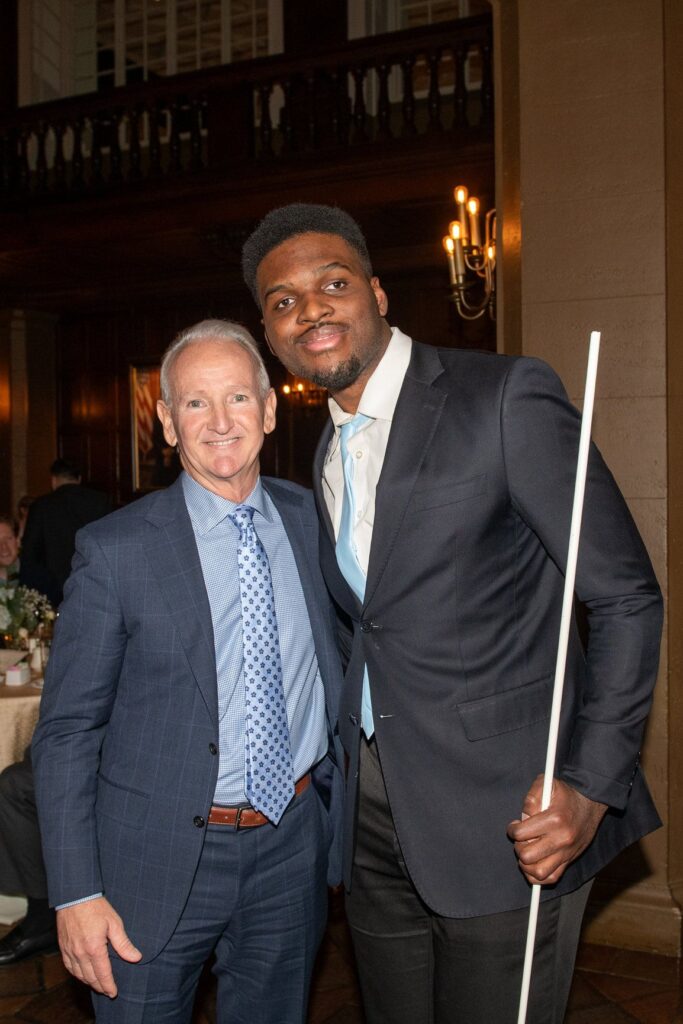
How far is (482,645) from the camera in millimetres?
1645

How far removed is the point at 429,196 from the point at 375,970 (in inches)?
270

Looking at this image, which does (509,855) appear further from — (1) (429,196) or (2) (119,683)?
(1) (429,196)

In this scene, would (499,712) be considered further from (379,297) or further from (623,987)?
(623,987)

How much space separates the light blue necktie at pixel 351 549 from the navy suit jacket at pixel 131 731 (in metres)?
0.28

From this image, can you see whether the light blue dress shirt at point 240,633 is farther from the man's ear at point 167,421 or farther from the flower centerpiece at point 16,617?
the flower centerpiece at point 16,617

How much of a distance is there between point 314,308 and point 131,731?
2.89 ft

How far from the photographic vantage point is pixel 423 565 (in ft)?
5.40

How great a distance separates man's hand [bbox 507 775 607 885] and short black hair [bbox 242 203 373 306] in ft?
3.49

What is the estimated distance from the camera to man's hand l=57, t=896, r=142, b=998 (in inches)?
67.3

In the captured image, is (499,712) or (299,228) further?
(299,228)

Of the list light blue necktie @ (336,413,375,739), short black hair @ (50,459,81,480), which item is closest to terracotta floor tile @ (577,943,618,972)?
Result: light blue necktie @ (336,413,375,739)

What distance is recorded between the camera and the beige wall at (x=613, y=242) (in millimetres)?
3109

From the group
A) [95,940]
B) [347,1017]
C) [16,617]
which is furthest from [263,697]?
[16,617]

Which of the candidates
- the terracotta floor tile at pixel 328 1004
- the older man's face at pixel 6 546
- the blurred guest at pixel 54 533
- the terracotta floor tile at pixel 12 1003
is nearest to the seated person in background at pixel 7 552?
the older man's face at pixel 6 546
